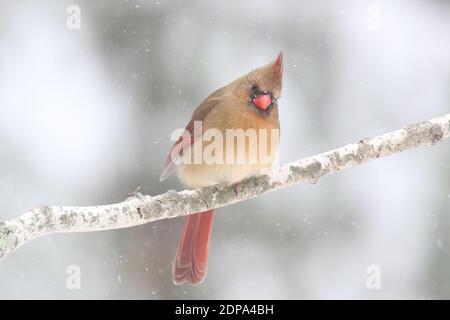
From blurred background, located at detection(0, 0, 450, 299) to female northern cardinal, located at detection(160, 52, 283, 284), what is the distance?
187 centimetres

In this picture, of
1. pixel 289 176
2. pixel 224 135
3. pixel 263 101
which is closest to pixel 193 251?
pixel 224 135

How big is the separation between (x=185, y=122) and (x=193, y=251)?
2.27 m

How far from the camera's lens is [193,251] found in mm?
4434

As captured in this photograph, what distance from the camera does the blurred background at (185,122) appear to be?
641 cm

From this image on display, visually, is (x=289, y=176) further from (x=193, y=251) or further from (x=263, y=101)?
(x=193, y=251)

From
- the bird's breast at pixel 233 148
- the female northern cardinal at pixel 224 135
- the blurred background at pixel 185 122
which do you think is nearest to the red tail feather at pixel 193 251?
the female northern cardinal at pixel 224 135

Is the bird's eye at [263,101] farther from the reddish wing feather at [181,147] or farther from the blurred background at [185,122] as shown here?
the blurred background at [185,122]

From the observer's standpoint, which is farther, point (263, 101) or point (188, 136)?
point (188, 136)

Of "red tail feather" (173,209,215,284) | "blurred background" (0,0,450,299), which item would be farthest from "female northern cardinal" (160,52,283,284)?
"blurred background" (0,0,450,299)

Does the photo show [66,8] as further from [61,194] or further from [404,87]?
[404,87]

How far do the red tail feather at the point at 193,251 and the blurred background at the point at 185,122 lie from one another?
6.11 feet

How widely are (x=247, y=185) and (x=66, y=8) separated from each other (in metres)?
3.82

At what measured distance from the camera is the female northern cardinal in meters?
4.11
